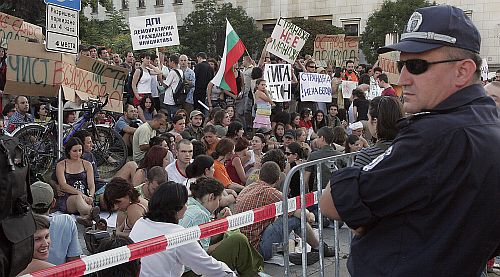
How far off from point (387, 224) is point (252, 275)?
4271 mm

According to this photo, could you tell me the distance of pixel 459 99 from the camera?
7.05 ft

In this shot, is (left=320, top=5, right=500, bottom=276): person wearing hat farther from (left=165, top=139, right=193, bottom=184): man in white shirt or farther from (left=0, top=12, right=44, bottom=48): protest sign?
(left=0, top=12, right=44, bottom=48): protest sign

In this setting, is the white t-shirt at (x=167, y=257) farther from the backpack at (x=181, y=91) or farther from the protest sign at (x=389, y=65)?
the protest sign at (x=389, y=65)

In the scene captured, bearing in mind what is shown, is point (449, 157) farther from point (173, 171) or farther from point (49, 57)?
point (49, 57)

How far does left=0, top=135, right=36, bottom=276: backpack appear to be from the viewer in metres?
2.70

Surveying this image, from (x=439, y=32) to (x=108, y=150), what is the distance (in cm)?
902

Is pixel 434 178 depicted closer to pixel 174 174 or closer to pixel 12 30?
pixel 174 174

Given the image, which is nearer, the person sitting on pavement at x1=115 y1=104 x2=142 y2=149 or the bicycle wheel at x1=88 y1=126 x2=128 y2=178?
the bicycle wheel at x1=88 y1=126 x2=128 y2=178

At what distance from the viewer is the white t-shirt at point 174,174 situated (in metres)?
8.10

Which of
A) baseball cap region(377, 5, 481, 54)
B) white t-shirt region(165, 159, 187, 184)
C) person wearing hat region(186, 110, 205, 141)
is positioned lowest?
white t-shirt region(165, 159, 187, 184)

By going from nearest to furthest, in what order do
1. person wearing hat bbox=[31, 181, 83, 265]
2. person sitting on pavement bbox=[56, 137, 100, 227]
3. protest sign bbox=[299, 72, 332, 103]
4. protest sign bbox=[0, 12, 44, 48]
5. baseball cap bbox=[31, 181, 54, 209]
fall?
1. person wearing hat bbox=[31, 181, 83, 265]
2. baseball cap bbox=[31, 181, 54, 209]
3. person sitting on pavement bbox=[56, 137, 100, 227]
4. protest sign bbox=[0, 12, 44, 48]
5. protest sign bbox=[299, 72, 332, 103]

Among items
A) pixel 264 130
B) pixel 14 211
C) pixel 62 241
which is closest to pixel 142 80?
pixel 264 130

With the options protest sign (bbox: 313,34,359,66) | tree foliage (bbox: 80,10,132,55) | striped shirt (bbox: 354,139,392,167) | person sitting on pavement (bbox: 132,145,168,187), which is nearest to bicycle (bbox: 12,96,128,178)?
person sitting on pavement (bbox: 132,145,168,187)

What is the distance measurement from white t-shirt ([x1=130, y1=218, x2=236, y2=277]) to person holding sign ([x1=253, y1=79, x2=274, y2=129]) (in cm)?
817
